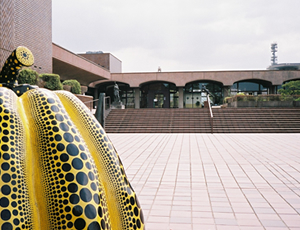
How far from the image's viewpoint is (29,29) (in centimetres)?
1828

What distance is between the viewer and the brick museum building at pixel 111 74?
17078 mm

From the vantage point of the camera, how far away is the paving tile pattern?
346cm

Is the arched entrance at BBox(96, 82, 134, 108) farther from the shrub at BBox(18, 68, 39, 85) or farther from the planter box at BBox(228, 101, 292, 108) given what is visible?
the shrub at BBox(18, 68, 39, 85)

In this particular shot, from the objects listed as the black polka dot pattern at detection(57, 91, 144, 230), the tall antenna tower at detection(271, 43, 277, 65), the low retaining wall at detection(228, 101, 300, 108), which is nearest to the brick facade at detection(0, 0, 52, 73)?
the black polka dot pattern at detection(57, 91, 144, 230)

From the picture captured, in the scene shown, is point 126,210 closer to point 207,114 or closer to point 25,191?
point 25,191

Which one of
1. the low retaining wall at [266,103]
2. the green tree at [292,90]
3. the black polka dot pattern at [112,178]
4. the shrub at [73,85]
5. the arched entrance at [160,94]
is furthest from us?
the arched entrance at [160,94]

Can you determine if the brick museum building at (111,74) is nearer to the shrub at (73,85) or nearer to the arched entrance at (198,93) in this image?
the arched entrance at (198,93)

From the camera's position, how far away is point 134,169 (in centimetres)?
644

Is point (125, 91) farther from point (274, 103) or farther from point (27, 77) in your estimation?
point (27, 77)

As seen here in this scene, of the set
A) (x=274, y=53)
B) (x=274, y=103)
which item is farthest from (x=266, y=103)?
(x=274, y=53)

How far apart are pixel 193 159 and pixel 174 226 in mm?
4489

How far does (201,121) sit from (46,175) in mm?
17927

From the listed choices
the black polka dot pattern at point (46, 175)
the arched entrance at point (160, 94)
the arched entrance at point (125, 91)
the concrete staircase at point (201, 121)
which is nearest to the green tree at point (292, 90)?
the concrete staircase at point (201, 121)

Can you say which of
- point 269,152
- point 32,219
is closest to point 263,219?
point 32,219
